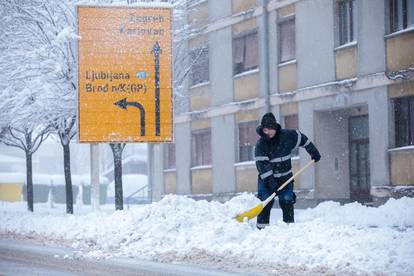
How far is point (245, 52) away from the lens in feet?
87.2

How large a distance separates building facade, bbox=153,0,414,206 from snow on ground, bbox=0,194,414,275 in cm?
399

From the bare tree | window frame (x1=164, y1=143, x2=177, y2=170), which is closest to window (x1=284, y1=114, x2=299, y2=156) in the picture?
the bare tree

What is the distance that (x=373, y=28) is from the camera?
2058 cm

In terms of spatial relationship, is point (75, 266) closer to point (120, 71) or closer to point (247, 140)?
point (120, 71)

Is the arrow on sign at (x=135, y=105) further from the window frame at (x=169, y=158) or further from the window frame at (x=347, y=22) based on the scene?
the window frame at (x=169, y=158)

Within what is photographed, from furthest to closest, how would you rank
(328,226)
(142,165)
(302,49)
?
(142,165) → (302,49) → (328,226)

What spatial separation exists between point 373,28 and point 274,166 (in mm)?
9109

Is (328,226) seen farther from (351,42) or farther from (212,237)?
(351,42)

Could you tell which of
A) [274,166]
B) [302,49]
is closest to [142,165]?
[302,49]

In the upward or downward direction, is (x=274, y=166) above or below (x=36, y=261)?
above

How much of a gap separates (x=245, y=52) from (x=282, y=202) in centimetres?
1444

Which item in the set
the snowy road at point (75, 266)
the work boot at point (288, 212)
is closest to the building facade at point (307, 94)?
the work boot at point (288, 212)

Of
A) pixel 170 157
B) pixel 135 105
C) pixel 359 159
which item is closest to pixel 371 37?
pixel 359 159

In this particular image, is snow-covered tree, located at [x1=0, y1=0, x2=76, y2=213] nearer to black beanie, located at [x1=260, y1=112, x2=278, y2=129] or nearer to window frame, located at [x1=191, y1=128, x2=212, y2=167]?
window frame, located at [x1=191, y1=128, x2=212, y2=167]
